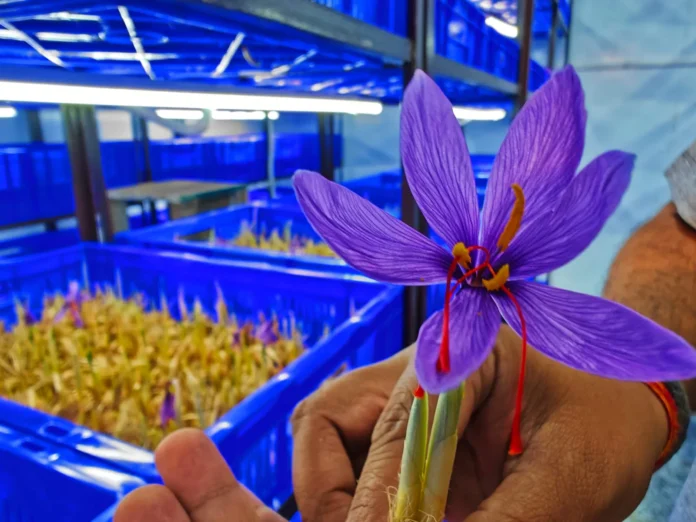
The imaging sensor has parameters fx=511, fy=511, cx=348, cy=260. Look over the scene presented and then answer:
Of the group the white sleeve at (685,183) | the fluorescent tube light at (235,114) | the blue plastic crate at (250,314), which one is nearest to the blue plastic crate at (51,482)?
the blue plastic crate at (250,314)

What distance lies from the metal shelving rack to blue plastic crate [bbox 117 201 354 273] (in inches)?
6.1

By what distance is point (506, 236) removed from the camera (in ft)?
0.57

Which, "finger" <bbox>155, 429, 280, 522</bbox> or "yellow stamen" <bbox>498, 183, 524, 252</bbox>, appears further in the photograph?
"finger" <bbox>155, 429, 280, 522</bbox>

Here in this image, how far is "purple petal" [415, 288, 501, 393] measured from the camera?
154 mm

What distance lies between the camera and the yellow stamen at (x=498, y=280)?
0.18 metres

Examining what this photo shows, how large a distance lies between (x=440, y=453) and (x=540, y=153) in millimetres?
132

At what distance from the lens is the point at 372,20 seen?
0.69 m

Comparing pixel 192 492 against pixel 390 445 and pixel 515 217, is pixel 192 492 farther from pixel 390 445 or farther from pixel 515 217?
pixel 515 217

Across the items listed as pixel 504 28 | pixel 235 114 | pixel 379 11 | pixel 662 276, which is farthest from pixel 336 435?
pixel 235 114

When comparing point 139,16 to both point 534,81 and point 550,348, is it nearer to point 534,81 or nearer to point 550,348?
point 550,348

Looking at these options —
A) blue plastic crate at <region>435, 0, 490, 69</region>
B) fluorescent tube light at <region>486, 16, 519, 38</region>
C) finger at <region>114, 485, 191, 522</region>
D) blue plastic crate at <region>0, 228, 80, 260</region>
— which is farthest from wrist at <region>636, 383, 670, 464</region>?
blue plastic crate at <region>0, 228, 80, 260</region>

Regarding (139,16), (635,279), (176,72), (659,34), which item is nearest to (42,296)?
(176,72)

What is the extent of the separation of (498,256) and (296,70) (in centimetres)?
91

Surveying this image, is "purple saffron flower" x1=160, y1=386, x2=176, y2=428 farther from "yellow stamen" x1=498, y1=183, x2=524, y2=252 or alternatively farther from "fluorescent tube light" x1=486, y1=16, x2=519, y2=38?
"fluorescent tube light" x1=486, y1=16, x2=519, y2=38
